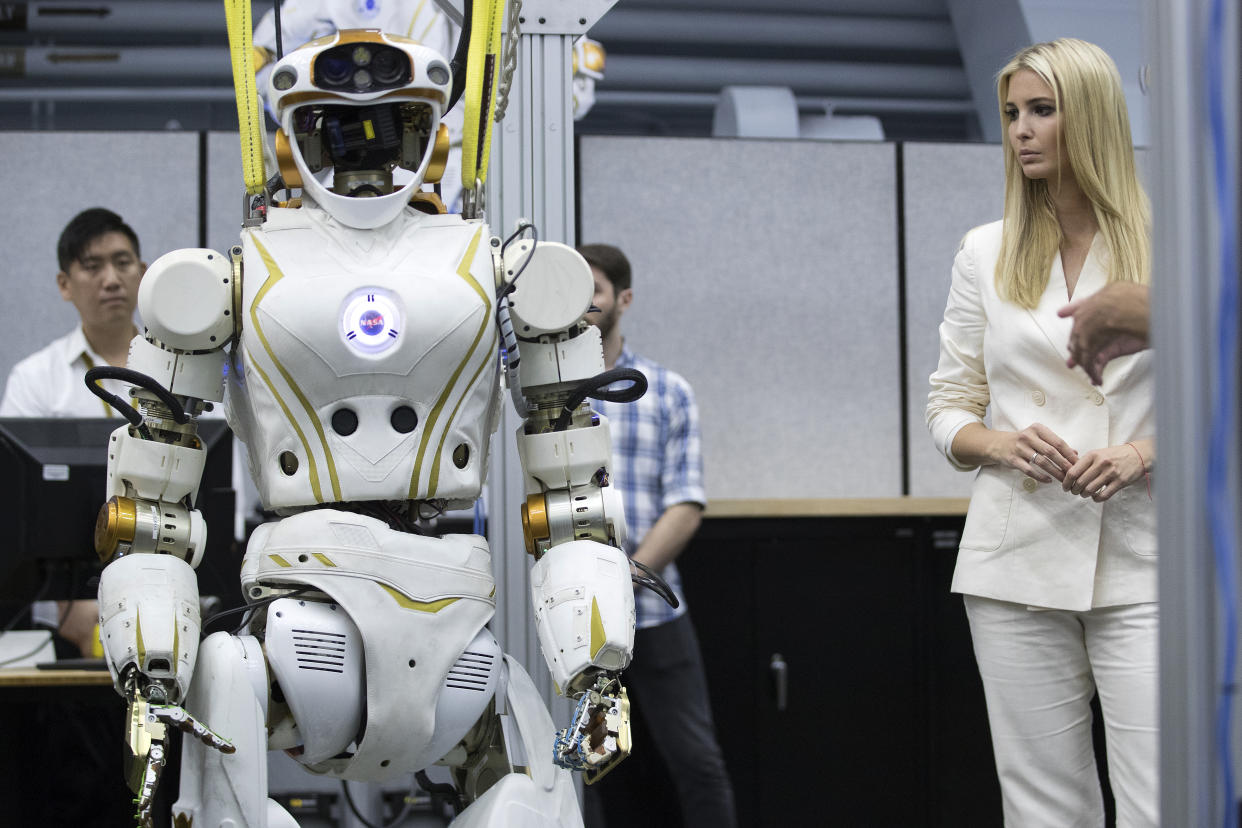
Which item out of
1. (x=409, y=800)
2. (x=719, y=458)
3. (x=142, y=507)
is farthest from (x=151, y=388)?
(x=719, y=458)

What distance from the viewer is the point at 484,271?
1.88m

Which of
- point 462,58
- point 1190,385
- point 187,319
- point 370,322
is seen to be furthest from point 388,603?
point 1190,385

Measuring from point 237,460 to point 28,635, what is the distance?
4.12 ft

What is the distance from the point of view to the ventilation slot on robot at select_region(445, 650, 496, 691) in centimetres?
179

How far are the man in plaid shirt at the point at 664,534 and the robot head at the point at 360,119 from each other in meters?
0.96

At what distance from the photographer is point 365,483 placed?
1790mm

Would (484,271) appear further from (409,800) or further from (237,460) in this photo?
(237,460)

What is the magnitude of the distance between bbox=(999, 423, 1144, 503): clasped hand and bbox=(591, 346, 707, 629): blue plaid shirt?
1.17 m

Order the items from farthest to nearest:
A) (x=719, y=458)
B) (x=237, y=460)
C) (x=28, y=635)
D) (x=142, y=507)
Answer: (x=719, y=458)
(x=237, y=460)
(x=28, y=635)
(x=142, y=507)

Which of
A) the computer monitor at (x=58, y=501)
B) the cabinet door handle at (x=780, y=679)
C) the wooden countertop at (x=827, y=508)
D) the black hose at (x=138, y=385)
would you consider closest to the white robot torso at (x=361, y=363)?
the black hose at (x=138, y=385)

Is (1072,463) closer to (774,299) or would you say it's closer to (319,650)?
(319,650)

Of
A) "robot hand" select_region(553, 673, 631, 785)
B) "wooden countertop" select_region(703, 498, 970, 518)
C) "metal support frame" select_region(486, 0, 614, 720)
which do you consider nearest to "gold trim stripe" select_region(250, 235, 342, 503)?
"robot hand" select_region(553, 673, 631, 785)

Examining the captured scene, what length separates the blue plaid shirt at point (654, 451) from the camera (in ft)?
9.69

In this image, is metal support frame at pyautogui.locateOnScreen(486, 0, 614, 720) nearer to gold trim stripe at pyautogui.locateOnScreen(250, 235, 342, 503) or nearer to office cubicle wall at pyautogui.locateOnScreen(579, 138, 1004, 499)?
gold trim stripe at pyautogui.locateOnScreen(250, 235, 342, 503)
